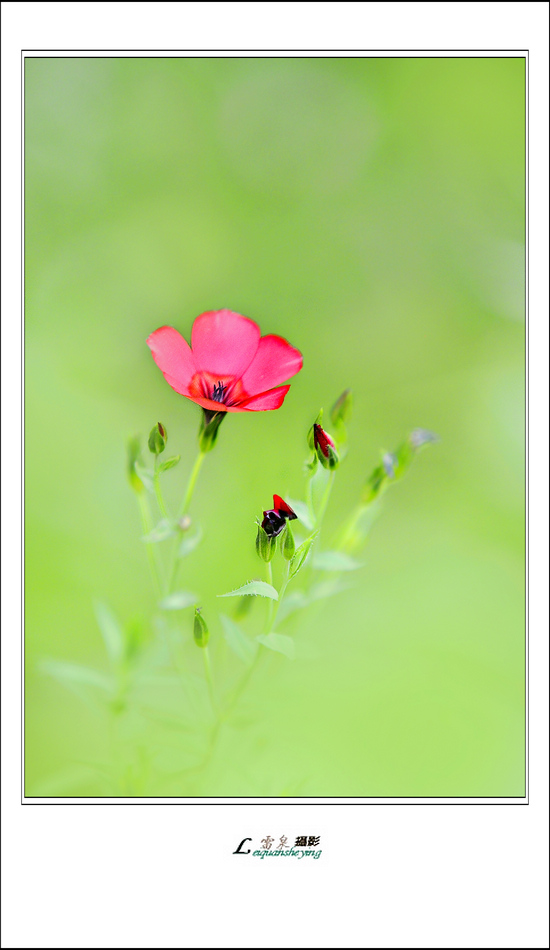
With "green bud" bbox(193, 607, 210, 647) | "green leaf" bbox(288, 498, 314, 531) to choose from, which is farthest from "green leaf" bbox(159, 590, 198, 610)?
"green leaf" bbox(288, 498, 314, 531)

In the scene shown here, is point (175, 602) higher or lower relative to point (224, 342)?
lower

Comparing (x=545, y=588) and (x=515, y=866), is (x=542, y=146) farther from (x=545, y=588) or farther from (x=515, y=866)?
(x=515, y=866)

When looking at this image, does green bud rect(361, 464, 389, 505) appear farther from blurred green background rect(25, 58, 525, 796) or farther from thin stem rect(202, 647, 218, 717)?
thin stem rect(202, 647, 218, 717)

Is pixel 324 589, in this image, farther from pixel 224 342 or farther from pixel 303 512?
pixel 224 342

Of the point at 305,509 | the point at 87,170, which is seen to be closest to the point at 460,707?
the point at 305,509

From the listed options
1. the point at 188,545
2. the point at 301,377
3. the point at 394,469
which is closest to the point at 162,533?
the point at 188,545

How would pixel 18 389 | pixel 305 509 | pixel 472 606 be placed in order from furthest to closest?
pixel 472 606, pixel 18 389, pixel 305 509

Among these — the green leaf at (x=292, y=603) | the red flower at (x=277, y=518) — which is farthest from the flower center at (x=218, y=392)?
the green leaf at (x=292, y=603)
